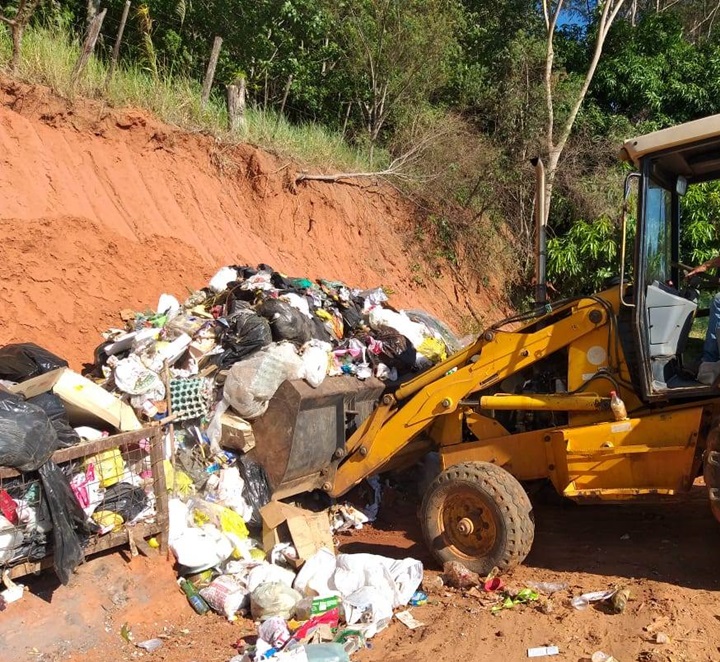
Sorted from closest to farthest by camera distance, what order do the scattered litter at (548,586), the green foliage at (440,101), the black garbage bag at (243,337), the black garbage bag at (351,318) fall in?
the scattered litter at (548,586)
the black garbage bag at (243,337)
the black garbage bag at (351,318)
the green foliage at (440,101)

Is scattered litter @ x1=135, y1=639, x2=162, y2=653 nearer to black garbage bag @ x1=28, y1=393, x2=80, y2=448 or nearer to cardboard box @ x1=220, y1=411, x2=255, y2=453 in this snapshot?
black garbage bag @ x1=28, y1=393, x2=80, y2=448

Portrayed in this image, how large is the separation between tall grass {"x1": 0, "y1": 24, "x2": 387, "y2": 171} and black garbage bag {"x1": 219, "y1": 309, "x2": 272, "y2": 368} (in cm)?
402

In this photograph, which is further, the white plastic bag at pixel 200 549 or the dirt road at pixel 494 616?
the white plastic bag at pixel 200 549

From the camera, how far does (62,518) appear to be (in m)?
4.14

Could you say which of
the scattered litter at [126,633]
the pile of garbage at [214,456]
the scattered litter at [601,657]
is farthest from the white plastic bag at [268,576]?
the scattered litter at [601,657]

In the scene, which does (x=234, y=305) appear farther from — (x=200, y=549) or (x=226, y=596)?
(x=226, y=596)

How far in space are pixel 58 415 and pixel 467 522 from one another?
283 centimetres

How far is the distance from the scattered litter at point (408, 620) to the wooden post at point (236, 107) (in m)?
7.91

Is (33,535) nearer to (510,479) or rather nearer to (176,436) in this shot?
(176,436)

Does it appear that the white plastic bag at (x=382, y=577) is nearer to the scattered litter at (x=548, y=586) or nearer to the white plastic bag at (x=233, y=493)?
the scattered litter at (x=548, y=586)

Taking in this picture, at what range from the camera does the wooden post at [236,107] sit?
1054cm

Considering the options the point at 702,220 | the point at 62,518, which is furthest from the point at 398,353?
the point at 702,220

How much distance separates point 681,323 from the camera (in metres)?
4.63

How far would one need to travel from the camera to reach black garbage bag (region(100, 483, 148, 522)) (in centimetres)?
471
